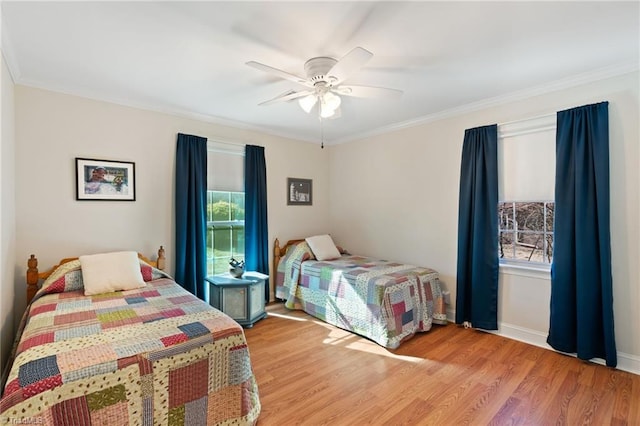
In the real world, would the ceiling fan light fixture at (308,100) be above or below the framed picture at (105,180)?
above

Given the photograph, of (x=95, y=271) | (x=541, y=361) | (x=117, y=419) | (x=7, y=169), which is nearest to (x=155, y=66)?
(x=7, y=169)

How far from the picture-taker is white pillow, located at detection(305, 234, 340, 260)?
13.8 feet

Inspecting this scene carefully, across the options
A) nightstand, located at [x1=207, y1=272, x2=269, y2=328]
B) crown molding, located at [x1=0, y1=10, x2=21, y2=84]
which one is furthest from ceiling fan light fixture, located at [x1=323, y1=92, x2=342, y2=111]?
nightstand, located at [x1=207, y1=272, x2=269, y2=328]

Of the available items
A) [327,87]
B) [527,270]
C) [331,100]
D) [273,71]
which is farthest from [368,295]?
[273,71]

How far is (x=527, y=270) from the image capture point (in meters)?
3.04

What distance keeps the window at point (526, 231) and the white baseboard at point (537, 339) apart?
70 centimetres

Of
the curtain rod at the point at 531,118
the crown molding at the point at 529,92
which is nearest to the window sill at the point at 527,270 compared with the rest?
the curtain rod at the point at 531,118

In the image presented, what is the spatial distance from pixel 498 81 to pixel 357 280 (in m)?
2.33

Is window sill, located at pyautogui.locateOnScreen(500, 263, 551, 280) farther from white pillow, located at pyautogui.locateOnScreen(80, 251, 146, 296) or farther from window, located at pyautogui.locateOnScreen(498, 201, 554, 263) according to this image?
white pillow, located at pyautogui.locateOnScreen(80, 251, 146, 296)

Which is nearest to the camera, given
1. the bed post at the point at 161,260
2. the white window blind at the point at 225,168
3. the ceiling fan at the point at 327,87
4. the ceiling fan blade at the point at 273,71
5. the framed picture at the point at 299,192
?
the ceiling fan blade at the point at 273,71

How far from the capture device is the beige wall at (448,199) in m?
2.49

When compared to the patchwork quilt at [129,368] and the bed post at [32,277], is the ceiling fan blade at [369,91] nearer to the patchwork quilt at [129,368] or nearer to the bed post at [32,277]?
the patchwork quilt at [129,368]

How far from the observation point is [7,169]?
7.48 feet

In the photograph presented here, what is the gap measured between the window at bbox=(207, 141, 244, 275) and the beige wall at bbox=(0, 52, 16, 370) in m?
1.76
